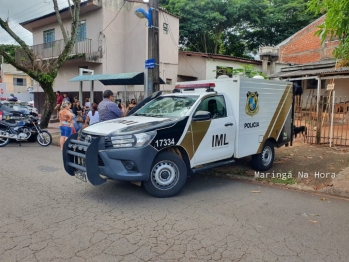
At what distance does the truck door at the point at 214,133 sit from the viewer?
17.8 feet

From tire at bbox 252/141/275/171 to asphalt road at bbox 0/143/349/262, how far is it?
1004 millimetres

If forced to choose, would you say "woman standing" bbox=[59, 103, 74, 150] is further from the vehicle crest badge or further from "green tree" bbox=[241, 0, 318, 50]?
"green tree" bbox=[241, 0, 318, 50]

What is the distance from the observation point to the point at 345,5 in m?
4.73

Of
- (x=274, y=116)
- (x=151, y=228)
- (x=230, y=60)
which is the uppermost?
(x=230, y=60)

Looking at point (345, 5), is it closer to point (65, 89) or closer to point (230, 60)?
point (230, 60)

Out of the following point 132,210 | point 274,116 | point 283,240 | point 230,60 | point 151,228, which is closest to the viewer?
point 283,240

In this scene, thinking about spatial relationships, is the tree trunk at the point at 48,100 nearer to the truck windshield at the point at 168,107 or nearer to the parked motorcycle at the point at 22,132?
the parked motorcycle at the point at 22,132

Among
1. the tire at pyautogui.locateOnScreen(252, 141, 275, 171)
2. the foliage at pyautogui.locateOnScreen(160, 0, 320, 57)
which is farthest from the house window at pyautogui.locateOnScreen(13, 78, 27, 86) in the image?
the tire at pyautogui.locateOnScreen(252, 141, 275, 171)

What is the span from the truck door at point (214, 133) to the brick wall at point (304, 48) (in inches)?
745

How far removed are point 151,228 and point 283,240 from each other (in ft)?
5.34

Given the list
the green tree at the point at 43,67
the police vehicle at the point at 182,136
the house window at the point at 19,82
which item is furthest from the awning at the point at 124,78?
the house window at the point at 19,82

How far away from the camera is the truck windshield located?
554 cm

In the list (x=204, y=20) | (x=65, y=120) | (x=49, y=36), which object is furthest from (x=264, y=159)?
(x=204, y=20)

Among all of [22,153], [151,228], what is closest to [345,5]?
[151,228]
